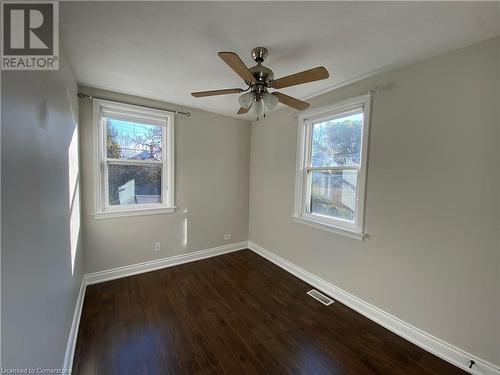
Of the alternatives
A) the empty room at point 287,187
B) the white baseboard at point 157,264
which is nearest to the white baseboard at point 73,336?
the empty room at point 287,187

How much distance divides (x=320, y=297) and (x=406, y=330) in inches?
32.5

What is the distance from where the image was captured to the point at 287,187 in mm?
3150

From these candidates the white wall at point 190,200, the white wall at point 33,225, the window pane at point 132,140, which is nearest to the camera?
the white wall at point 33,225

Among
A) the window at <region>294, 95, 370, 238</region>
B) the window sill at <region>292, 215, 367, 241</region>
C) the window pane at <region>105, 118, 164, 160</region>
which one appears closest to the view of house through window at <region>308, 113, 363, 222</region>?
Result: the window at <region>294, 95, 370, 238</region>

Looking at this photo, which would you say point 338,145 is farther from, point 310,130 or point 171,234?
point 171,234

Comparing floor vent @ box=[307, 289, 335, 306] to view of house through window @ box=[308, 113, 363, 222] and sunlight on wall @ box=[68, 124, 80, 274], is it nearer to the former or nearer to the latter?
view of house through window @ box=[308, 113, 363, 222]

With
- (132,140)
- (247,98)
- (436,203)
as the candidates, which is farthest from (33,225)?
(436,203)

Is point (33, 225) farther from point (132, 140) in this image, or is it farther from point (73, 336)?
point (132, 140)

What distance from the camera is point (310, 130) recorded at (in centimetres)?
287

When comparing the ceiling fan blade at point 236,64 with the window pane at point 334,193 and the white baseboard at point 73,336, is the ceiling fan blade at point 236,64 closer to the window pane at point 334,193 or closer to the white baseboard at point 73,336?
the window pane at point 334,193

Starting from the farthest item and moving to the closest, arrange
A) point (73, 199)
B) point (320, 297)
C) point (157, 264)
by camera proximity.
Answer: point (157, 264) < point (320, 297) < point (73, 199)

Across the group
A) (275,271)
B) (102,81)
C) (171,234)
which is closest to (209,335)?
(275,271)

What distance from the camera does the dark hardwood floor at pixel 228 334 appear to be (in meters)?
1.60

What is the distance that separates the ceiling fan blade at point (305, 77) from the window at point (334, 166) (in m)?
0.98
